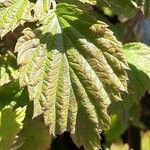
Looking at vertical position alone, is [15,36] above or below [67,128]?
above

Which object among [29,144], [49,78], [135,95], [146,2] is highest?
[146,2]

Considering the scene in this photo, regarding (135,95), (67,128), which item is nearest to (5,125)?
(67,128)

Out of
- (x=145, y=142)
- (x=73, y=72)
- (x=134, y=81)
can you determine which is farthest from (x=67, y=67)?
(x=145, y=142)

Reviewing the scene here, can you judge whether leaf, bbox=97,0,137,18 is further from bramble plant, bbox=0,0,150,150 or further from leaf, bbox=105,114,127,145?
leaf, bbox=105,114,127,145

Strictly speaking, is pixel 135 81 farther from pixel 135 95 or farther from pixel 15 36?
pixel 15 36

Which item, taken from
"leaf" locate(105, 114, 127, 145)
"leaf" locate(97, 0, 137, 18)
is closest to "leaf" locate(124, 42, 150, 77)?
"leaf" locate(97, 0, 137, 18)

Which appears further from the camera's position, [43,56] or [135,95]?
[135,95]
